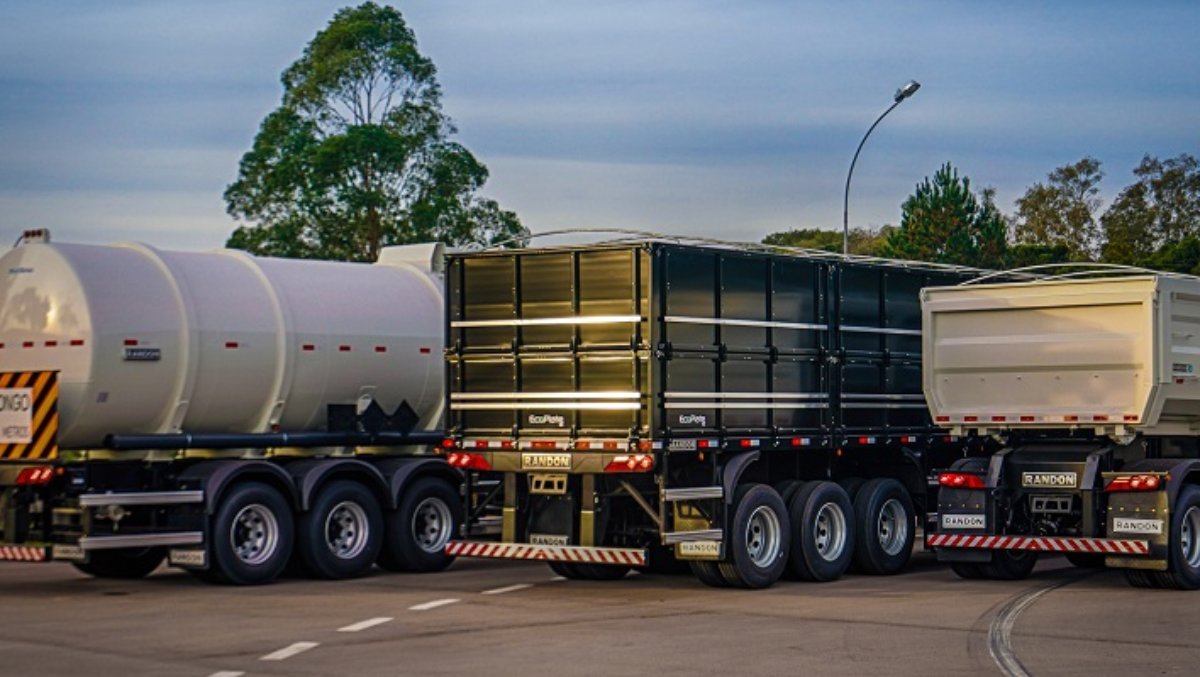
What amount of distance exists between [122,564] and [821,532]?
7657 mm

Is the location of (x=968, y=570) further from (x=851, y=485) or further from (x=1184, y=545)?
(x=1184, y=545)

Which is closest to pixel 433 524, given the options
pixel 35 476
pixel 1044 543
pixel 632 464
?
pixel 632 464

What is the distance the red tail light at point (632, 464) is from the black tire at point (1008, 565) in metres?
4.38

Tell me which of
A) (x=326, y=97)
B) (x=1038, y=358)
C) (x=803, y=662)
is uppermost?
(x=326, y=97)

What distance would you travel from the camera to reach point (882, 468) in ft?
70.5

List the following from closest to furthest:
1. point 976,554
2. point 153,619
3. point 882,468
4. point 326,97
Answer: point 153,619
point 976,554
point 882,468
point 326,97

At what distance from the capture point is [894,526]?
2103 cm

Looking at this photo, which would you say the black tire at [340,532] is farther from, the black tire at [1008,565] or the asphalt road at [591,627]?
the black tire at [1008,565]

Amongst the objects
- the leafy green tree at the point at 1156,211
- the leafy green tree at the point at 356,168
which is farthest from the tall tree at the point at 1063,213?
the leafy green tree at the point at 356,168

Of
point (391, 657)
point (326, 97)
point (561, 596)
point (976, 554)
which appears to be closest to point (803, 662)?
point (391, 657)

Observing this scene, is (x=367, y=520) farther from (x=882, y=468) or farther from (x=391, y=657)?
(x=391, y=657)

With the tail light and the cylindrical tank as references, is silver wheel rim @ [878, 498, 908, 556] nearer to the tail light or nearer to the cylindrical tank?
the tail light

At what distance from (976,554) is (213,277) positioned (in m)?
8.60

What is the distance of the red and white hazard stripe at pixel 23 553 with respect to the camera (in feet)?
60.4
